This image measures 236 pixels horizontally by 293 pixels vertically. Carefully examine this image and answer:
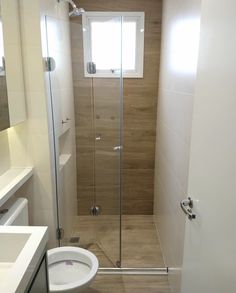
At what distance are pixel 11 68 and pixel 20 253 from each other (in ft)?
4.26

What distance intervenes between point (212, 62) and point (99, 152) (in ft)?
6.19

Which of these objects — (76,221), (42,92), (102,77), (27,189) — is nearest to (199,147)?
(42,92)

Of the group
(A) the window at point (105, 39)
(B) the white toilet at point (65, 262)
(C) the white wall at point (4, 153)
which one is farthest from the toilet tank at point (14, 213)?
(A) the window at point (105, 39)

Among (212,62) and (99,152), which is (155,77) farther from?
(212,62)

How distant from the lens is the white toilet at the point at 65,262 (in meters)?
1.67

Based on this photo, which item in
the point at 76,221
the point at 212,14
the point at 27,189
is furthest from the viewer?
the point at 76,221

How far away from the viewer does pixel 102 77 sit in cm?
260

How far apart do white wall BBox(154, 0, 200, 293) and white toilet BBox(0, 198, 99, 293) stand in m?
0.65

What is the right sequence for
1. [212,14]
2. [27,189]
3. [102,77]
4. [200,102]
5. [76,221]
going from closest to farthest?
[212,14], [200,102], [27,189], [102,77], [76,221]

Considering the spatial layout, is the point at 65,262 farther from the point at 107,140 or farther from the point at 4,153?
the point at 107,140

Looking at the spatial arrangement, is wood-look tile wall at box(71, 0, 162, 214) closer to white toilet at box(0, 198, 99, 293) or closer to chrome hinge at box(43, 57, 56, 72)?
chrome hinge at box(43, 57, 56, 72)

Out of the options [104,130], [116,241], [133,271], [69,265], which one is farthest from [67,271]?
[104,130]

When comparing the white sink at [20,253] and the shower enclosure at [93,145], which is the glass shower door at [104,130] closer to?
the shower enclosure at [93,145]

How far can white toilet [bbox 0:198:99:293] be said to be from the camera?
167 cm
